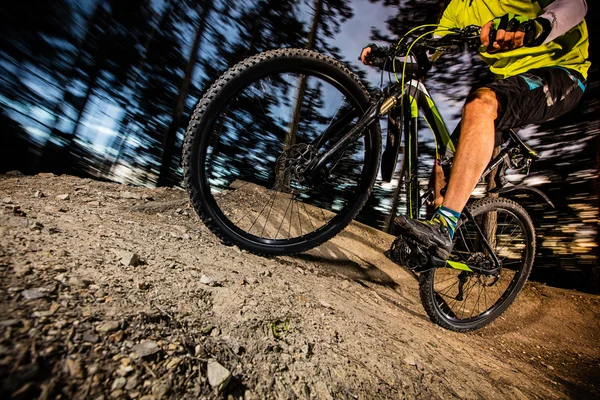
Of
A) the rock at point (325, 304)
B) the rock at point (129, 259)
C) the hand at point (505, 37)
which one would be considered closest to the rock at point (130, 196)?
the rock at point (129, 259)

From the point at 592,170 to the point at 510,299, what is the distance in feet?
22.1

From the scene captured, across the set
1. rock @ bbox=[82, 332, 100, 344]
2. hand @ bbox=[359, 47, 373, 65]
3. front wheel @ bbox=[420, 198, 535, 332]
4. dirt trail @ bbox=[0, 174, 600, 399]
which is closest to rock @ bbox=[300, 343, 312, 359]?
dirt trail @ bbox=[0, 174, 600, 399]

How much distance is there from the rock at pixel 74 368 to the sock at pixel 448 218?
5.68ft

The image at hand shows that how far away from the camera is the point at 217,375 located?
2.48ft

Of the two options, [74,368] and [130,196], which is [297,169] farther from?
[130,196]

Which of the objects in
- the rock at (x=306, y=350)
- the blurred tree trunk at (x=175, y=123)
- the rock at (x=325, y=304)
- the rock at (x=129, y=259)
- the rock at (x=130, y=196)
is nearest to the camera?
the rock at (x=306, y=350)

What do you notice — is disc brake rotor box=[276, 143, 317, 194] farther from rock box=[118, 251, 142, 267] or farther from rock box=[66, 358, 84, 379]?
rock box=[66, 358, 84, 379]

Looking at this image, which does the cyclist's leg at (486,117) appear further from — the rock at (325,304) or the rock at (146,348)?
the rock at (146,348)

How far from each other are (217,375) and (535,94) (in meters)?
2.27

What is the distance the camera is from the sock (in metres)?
1.61

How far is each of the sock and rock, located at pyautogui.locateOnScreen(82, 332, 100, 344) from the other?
5.59ft

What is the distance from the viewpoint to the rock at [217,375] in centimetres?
73

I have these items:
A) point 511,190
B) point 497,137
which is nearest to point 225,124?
point 497,137

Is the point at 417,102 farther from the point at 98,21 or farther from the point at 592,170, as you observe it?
the point at 98,21
